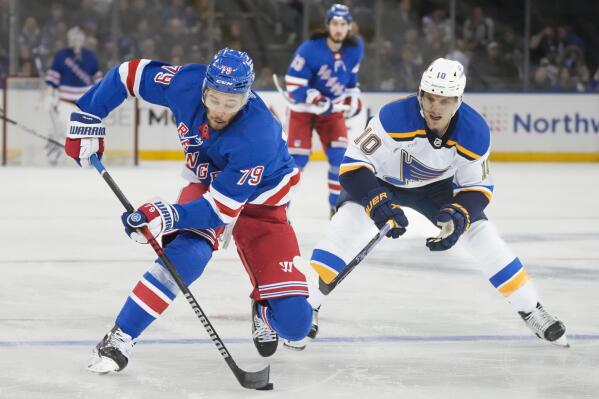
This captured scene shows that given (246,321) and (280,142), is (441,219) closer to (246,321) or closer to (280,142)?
(280,142)

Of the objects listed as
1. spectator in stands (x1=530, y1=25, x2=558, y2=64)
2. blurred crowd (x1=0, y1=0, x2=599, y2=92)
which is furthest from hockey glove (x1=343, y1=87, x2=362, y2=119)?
spectator in stands (x1=530, y1=25, x2=558, y2=64)

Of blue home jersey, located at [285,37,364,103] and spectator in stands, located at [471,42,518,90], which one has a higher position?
blue home jersey, located at [285,37,364,103]

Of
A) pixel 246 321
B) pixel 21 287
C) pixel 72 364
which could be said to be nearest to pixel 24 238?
pixel 21 287

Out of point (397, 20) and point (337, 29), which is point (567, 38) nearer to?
point (397, 20)

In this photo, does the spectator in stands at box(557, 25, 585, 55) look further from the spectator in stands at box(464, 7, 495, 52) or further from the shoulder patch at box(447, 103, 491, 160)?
the shoulder patch at box(447, 103, 491, 160)

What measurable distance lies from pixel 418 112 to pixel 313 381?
36.9 inches

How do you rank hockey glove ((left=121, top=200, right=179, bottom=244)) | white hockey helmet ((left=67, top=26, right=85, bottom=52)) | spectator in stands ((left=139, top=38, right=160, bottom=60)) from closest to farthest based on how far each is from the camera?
1. hockey glove ((left=121, top=200, right=179, bottom=244))
2. white hockey helmet ((left=67, top=26, right=85, bottom=52))
3. spectator in stands ((left=139, top=38, right=160, bottom=60))

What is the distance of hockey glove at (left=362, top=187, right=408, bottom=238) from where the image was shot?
366cm

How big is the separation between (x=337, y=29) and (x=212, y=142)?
4230mm

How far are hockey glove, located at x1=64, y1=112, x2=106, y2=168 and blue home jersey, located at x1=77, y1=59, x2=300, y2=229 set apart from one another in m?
0.04

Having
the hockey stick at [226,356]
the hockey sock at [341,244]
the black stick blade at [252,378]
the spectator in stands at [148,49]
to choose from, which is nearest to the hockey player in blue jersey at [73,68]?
the spectator in stands at [148,49]

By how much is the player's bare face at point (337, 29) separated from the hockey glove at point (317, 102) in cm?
37

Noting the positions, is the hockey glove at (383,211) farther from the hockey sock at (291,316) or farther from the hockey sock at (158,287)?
the hockey sock at (158,287)

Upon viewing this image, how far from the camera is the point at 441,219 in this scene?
369 centimetres
